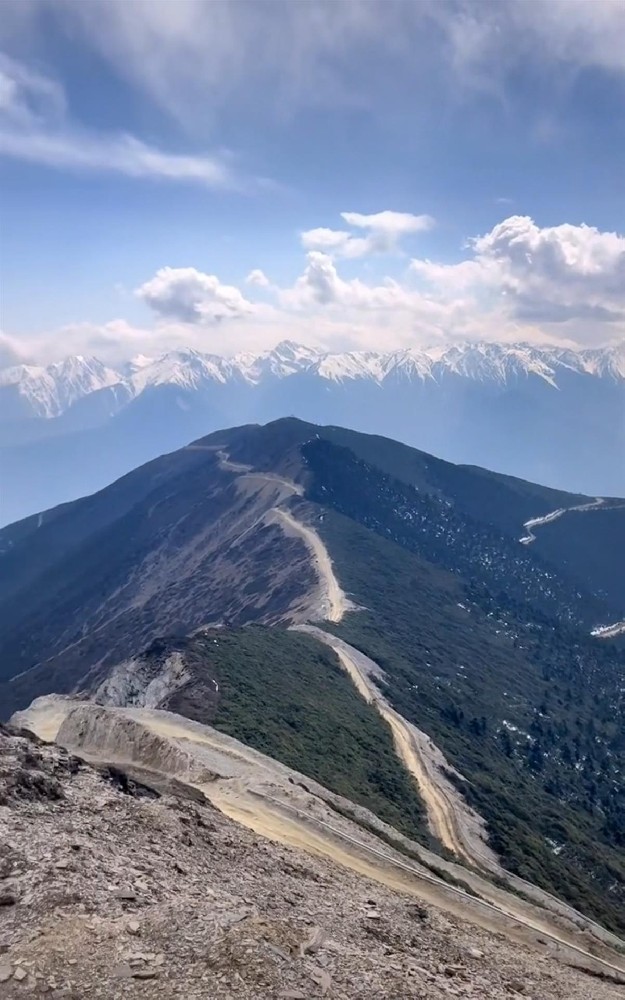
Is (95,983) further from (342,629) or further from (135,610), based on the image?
(135,610)

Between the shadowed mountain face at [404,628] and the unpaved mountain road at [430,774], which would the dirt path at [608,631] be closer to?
the shadowed mountain face at [404,628]

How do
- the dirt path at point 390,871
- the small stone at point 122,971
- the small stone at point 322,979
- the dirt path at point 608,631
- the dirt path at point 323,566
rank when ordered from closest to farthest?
the small stone at point 122,971 → the small stone at point 322,979 → the dirt path at point 390,871 → the dirt path at point 323,566 → the dirt path at point 608,631

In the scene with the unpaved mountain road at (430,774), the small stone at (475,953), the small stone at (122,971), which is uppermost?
the small stone at (122,971)

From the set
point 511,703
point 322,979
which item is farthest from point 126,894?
point 511,703

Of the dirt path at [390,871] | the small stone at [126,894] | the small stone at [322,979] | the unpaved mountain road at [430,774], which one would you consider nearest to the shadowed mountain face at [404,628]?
the unpaved mountain road at [430,774]

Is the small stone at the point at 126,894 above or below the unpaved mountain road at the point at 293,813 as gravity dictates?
above

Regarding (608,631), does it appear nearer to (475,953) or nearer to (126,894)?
(475,953)

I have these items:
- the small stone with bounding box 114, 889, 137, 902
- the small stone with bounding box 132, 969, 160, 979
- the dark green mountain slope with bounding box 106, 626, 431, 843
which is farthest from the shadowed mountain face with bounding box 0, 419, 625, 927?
the small stone with bounding box 132, 969, 160, 979
